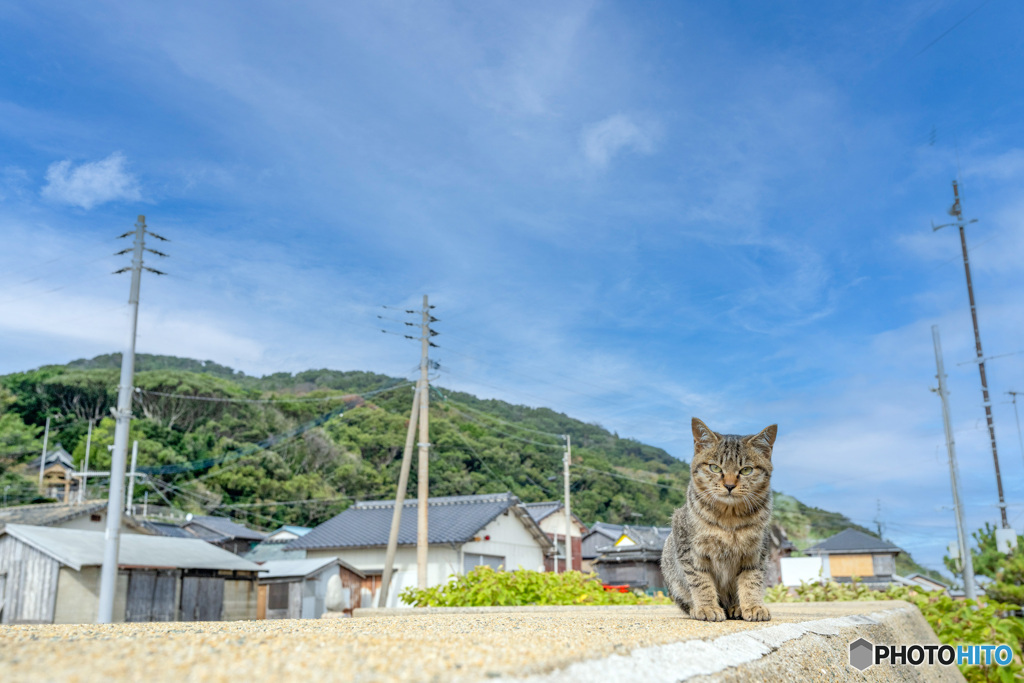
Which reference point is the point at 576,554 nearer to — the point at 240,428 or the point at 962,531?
the point at 962,531

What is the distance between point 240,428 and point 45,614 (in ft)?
91.2

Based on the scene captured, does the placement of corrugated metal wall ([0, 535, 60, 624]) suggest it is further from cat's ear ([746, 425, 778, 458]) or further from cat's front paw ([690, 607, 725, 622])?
cat's ear ([746, 425, 778, 458])

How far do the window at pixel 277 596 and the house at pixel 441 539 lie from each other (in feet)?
7.07

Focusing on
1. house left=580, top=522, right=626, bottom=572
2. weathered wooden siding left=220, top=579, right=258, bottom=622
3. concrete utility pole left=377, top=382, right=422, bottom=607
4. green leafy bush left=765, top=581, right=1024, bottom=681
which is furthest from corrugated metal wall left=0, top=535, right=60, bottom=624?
house left=580, top=522, right=626, bottom=572

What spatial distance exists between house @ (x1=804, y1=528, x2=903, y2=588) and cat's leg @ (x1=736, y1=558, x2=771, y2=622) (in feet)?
107

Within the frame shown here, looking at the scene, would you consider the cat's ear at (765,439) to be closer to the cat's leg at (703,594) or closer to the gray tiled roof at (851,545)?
the cat's leg at (703,594)

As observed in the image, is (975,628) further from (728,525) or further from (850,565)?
(850,565)

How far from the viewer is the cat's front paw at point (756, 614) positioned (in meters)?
2.74

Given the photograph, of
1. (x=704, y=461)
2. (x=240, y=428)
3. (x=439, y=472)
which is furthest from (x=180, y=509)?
(x=704, y=461)

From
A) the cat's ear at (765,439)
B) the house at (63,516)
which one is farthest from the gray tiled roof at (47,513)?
the cat's ear at (765,439)

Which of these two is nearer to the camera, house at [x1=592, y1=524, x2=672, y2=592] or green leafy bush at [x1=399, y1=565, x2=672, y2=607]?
green leafy bush at [x1=399, y1=565, x2=672, y2=607]

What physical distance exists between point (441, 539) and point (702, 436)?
69.1 feet

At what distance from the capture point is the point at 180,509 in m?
36.3

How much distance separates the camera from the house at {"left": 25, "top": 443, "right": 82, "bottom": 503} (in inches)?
1377
